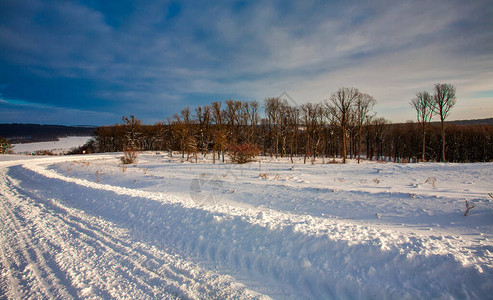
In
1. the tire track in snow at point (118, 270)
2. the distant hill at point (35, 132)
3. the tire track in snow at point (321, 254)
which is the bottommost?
the tire track in snow at point (118, 270)

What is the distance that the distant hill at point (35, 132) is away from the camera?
384 feet

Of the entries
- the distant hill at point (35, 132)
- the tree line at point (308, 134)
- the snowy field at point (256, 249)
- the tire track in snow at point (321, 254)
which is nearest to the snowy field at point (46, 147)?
the tree line at point (308, 134)

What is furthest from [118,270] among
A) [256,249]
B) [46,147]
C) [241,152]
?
[46,147]

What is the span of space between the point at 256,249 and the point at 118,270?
2417 millimetres

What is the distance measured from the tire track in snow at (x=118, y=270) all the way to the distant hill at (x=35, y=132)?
151186 millimetres

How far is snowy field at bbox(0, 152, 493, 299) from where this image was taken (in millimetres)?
3002

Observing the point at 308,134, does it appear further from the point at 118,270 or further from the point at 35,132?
the point at 35,132

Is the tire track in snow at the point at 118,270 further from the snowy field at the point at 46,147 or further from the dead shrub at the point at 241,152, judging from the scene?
the snowy field at the point at 46,147

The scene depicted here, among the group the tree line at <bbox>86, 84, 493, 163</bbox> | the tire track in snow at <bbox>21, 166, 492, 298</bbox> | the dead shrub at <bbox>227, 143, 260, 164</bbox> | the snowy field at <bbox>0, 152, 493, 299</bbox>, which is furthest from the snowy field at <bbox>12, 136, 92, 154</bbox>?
the tire track in snow at <bbox>21, 166, 492, 298</bbox>

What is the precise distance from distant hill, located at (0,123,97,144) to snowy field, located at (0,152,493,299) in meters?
151

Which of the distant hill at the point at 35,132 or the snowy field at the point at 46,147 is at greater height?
the distant hill at the point at 35,132

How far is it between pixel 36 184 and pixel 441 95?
126 ft

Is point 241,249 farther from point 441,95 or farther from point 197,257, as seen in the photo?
point 441,95

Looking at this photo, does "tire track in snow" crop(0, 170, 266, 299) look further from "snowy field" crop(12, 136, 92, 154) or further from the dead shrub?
"snowy field" crop(12, 136, 92, 154)
